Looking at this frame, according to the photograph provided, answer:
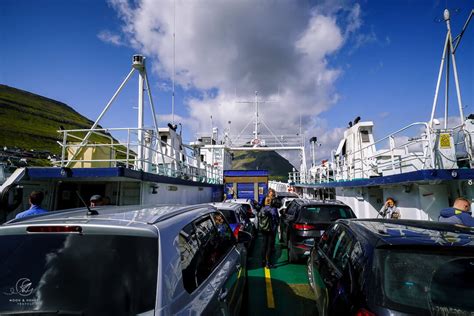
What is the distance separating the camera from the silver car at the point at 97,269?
158 centimetres

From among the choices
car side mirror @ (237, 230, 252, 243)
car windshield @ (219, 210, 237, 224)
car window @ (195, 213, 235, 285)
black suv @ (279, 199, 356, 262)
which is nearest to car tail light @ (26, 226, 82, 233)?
car window @ (195, 213, 235, 285)

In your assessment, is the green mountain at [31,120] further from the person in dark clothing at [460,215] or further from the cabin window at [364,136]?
the person in dark clothing at [460,215]

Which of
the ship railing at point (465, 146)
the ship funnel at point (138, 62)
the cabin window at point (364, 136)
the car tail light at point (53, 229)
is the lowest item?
the car tail light at point (53, 229)

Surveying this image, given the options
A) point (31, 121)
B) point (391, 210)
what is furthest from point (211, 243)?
point (31, 121)

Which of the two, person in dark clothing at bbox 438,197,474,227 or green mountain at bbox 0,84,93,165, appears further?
green mountain at bbox 0,84,93,165

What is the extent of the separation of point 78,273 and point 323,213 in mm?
5830

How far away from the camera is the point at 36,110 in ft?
407

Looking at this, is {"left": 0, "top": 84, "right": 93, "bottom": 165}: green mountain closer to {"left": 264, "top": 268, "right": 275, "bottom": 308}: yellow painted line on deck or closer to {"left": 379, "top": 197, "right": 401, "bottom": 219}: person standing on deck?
{"left": 264, "top": 268, "right": 275, "bottom": 308}: yellow painted line on deck

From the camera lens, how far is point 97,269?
1.67 metres

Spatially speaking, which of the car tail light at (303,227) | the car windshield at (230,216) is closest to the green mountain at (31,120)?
the car windshield at (230,216)

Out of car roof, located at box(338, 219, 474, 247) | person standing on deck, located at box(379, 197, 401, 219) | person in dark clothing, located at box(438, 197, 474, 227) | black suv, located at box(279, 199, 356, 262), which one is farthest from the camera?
person standing on deck, located at box(379, 197, 401, 219)

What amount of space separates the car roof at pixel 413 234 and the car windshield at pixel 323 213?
11.1 feet

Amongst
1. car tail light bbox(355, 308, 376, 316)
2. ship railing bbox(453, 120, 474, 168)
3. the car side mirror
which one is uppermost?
ship railing bbox(453, 120, 474, 168)

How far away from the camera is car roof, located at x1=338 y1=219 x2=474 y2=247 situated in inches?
88.4
